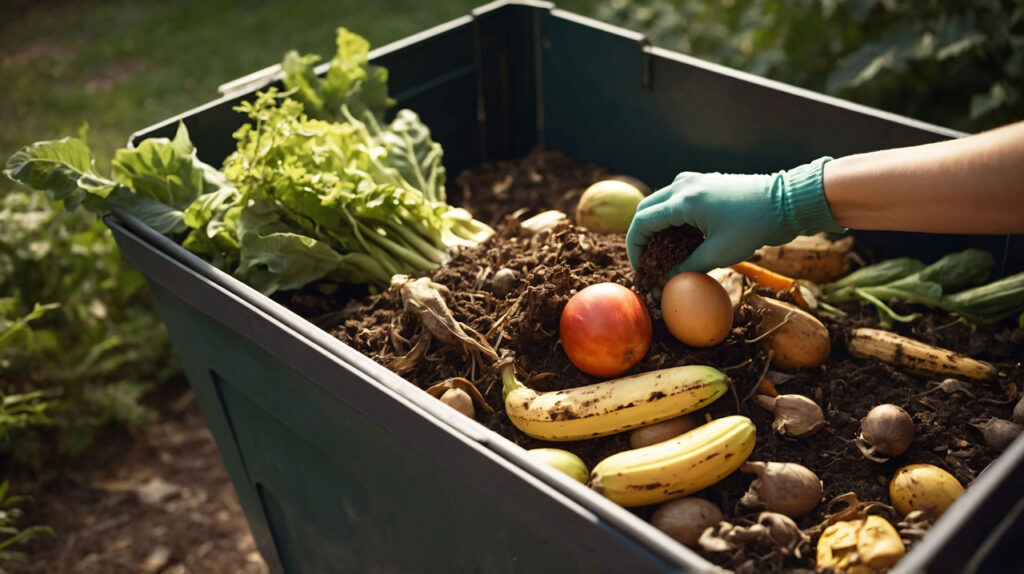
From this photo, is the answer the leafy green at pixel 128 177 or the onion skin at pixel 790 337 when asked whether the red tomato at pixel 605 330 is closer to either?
the onion skin at pixel 790 337

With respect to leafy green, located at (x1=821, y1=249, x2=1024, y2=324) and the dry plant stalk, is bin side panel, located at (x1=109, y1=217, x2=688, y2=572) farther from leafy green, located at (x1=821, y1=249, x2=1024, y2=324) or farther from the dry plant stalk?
leafy green, located at (x1=821, y1=249, x2=1024, y2=324)

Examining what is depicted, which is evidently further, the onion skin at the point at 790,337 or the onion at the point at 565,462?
the onion skin at the point at 790,337

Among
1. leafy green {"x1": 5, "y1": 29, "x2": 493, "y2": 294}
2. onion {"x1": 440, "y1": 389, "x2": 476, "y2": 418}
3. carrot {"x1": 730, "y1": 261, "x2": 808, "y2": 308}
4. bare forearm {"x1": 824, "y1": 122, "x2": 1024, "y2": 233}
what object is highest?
bare forearm {"x1": 824, "y1": 122, "x2": 1024, "y2": 233}

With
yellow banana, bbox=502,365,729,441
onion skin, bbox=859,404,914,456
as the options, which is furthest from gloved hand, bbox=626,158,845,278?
onion skin, bbox=859,404,914,456

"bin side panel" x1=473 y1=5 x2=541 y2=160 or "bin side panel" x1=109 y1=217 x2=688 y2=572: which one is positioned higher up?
"bin side panel" x1=473 y1=5 x2=541 y2=160

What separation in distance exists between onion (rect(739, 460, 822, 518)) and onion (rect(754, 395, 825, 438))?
12cm

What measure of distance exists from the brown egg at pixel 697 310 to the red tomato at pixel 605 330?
2.7 inches

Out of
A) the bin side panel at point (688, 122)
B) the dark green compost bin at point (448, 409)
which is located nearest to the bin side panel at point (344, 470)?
the dark green compost bin at point (448, 409)

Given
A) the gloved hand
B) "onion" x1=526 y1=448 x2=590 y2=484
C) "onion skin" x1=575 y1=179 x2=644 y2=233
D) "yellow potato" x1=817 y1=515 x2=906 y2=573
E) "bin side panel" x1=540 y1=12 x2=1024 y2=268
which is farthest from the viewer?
"onion skin" x1=575 y1=179 x2=644 y2=233

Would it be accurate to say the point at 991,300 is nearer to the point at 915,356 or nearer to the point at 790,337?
the point at 915,356

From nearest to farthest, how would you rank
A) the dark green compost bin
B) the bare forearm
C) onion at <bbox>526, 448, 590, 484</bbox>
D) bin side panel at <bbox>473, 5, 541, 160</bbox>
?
1. the dark green compost bin
2. the bare forearm
3. onion at <bbox>526, 448, 590, 484</bbox>
4. bin side panel at <bbox>473, 5, 541, 160</bbox>

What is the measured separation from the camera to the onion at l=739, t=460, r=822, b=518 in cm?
159

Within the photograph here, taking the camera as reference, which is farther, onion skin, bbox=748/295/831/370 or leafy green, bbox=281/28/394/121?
leafy green, bbox=281/28/394/121

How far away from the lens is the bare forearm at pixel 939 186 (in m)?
1.53
